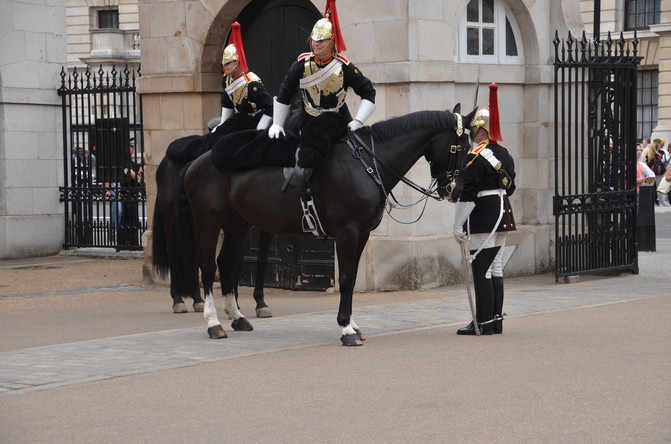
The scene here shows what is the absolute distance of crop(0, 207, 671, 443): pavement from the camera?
239 inches

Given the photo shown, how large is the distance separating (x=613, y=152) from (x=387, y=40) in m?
3.19

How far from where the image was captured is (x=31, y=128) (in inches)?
698

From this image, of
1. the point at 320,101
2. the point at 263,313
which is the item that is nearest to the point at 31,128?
the point at 263,313

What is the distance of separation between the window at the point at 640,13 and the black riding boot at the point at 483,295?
108ft

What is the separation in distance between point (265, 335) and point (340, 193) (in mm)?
1429

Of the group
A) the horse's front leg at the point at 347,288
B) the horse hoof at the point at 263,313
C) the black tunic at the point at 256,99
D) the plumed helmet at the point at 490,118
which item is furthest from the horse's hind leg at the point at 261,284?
the plumed helmet at the point at 490,118

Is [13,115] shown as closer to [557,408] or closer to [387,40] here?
[387,40]

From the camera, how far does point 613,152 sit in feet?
44.0

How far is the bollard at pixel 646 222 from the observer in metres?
16.5

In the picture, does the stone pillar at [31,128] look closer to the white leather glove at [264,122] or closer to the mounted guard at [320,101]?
the white leather glove at [264,122]

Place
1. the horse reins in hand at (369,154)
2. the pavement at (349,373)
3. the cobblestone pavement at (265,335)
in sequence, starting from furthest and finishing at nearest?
the horse reins in hand at (369,154) → the cobblestone pavement at (265,335) → the pavement at (349,373)

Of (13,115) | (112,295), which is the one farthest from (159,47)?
(13,115)

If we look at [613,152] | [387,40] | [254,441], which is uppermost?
[387,40]

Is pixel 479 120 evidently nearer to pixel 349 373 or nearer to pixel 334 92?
pixel 334 92
